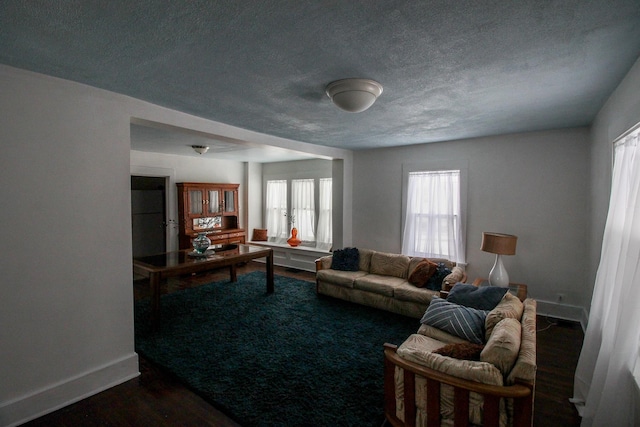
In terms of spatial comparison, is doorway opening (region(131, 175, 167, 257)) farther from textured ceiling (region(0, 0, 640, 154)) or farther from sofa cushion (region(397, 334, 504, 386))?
sofa cushion (region(397, 334, 504, 386))

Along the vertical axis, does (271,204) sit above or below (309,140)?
below

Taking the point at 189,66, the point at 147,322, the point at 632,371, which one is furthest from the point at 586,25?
the point at 147,322

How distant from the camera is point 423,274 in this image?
13.1 ft

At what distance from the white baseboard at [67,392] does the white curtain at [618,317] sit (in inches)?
130

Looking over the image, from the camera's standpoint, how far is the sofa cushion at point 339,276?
4375mm

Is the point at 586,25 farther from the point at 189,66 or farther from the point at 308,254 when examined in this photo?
the point at 308,254

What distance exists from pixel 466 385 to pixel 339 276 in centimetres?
297

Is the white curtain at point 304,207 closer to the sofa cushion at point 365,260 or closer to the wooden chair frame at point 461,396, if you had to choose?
the sofa cushion at point 365,260

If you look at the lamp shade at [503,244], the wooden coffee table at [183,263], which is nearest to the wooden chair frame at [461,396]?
the lamp shade at [503,244]

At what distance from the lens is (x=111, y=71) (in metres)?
2.03

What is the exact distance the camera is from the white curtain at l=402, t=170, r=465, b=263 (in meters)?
4.59

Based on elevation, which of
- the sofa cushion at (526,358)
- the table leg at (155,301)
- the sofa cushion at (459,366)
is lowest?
the table leg at (155,301)

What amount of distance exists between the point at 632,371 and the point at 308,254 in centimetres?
510

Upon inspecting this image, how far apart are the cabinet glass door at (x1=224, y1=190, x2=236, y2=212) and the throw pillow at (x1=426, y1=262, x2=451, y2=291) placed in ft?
15.0
